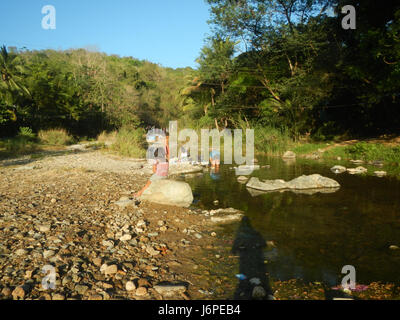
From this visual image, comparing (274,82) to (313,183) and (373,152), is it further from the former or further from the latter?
(313,183)

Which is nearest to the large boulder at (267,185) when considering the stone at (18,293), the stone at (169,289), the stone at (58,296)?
the stone at (169,289)

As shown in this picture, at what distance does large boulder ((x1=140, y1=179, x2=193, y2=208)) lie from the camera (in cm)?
649

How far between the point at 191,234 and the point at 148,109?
40056 millimetres

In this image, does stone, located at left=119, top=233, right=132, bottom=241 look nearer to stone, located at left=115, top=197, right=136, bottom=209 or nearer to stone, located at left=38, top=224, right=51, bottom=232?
stone, located at left=38, top=224, right=51, bottom=232

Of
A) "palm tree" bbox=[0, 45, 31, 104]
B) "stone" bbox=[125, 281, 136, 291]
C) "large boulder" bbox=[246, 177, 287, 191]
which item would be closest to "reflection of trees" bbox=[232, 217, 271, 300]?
"stone" bbox=[125, 281, 136, 291]

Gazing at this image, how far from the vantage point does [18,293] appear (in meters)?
2.71

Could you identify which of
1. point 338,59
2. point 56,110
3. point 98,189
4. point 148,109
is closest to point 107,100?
point 56,110

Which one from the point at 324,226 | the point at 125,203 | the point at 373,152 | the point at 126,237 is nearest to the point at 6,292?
the point at 126,237

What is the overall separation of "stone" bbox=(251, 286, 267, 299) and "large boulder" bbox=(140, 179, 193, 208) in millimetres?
3554

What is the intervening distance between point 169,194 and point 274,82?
17.6 m

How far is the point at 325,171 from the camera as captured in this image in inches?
460

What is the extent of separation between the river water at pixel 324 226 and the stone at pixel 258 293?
467mm

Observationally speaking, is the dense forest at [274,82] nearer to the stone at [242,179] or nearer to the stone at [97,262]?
the stone at [242,179]

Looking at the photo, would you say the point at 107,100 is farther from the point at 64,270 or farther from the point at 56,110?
the point at 64,270
